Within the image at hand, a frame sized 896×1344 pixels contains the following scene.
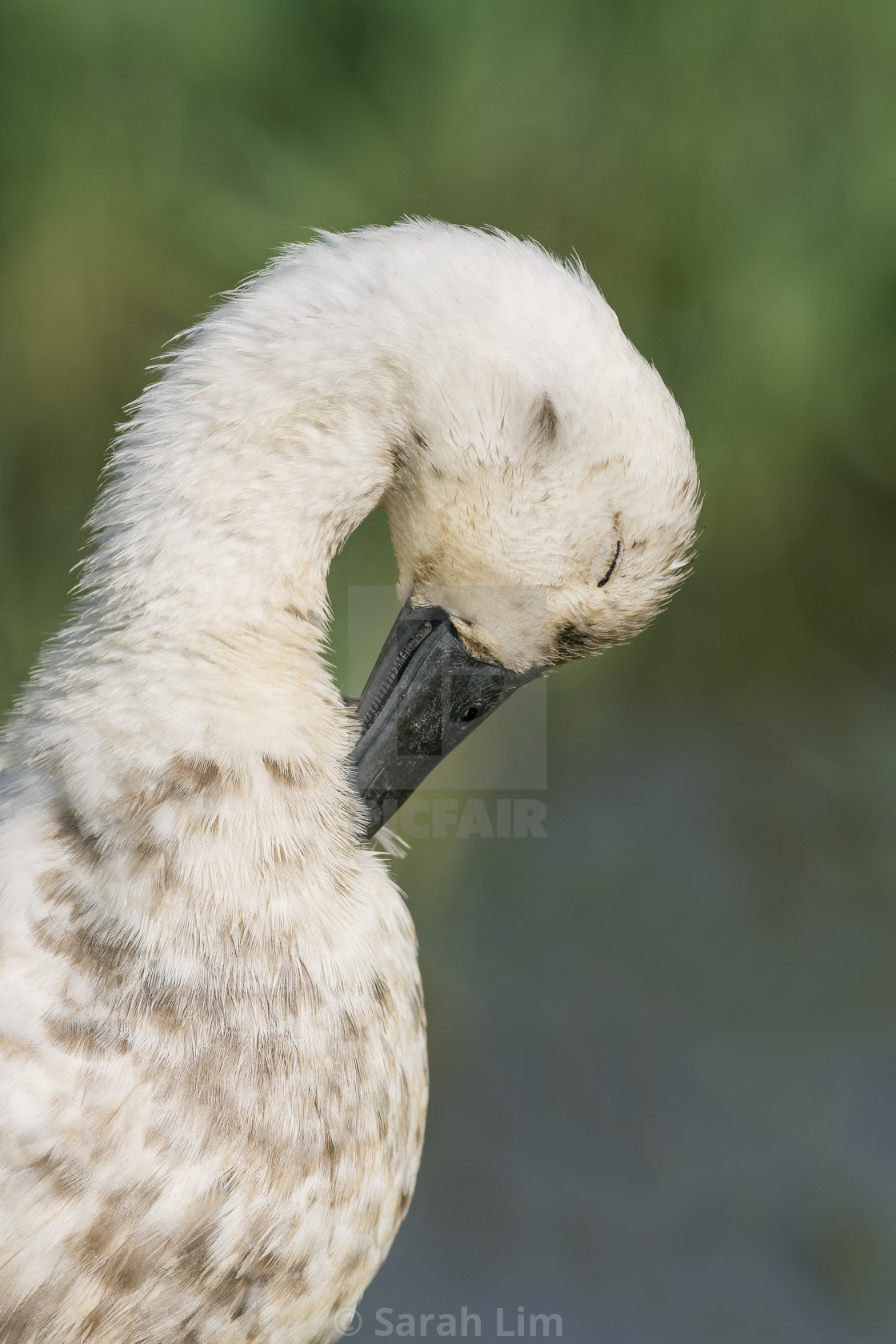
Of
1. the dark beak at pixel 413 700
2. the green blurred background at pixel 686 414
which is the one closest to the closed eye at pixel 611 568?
the dark beak at pixel 413 700

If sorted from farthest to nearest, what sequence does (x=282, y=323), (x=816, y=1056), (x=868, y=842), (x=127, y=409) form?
(x=868, y=842) → (x=816, y=1056) → (x=127, y=409) → (x=282, y=323)

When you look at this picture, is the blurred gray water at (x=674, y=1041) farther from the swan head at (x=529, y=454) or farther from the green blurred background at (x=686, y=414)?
the swan head at (x=529, y=454)

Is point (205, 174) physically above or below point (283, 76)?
below

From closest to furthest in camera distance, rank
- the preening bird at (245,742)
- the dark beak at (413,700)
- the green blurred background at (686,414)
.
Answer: the preening bird at (245,742) < the dark beak at (413,700) < the green blurred background at (686,414)

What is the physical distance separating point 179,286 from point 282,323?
1.28m

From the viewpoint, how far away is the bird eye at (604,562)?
40.4 inches

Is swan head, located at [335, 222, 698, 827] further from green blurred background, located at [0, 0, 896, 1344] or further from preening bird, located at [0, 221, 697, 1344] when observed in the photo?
green blurred background, located at [0, 0, 896, 1344]

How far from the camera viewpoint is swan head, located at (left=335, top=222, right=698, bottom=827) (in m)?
0.97

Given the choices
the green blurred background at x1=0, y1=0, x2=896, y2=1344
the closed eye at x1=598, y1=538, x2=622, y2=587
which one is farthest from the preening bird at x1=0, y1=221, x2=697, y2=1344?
the green blurred background at x1=0, y1=0, x2=896, y2=1344

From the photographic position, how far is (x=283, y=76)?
2027mm

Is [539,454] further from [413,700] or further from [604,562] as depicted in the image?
[413,700]

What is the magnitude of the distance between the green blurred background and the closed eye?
1.31 m

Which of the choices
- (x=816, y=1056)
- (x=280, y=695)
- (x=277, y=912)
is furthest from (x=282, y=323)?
(x=816, y=1056)

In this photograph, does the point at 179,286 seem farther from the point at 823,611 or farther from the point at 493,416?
the point at 823,611
